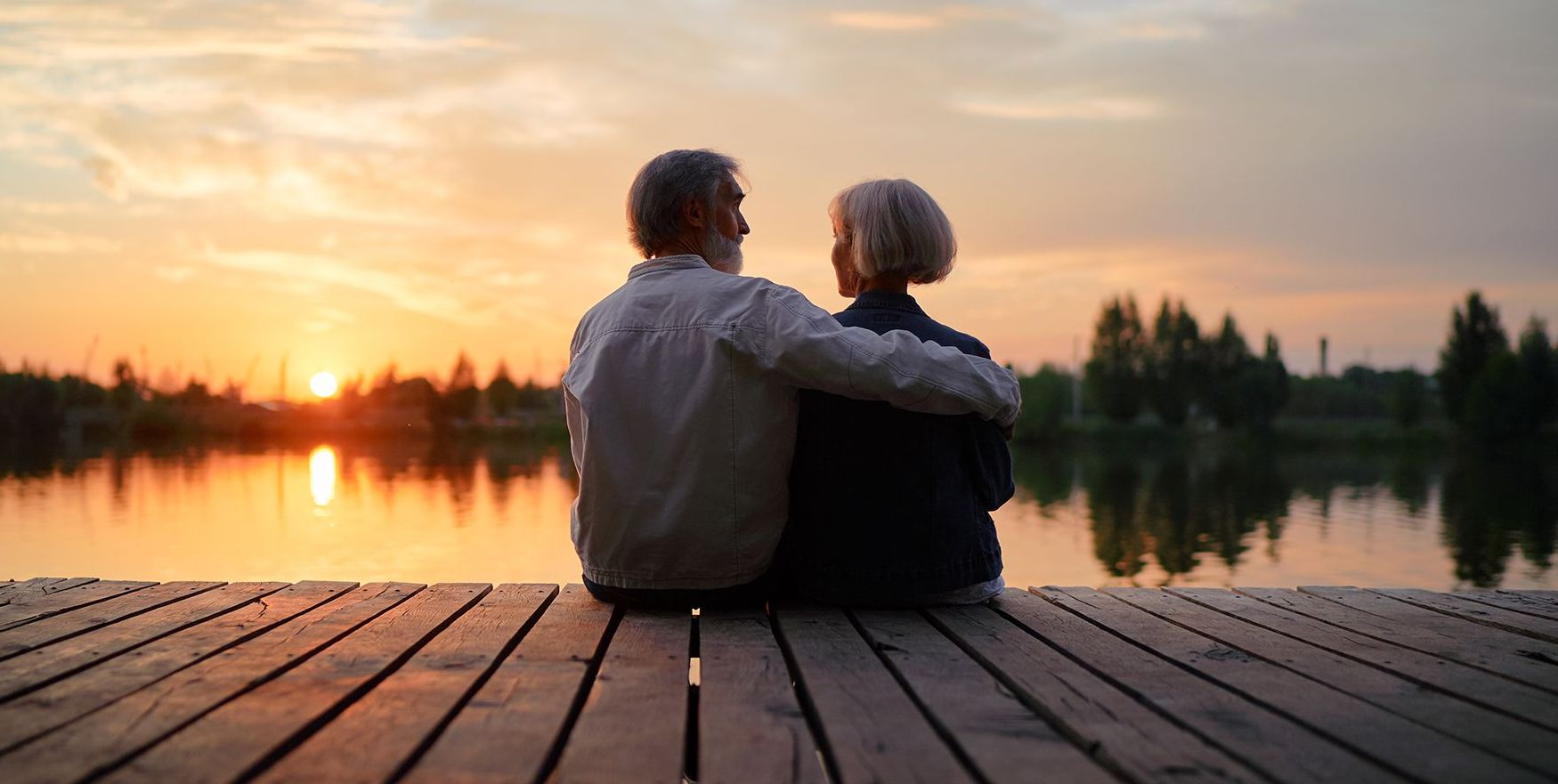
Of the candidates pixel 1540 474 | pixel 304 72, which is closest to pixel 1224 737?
pixel 304 72

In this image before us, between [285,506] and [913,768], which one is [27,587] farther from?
[285,506]

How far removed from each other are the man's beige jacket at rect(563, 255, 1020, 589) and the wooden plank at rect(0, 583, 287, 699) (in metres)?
0.95

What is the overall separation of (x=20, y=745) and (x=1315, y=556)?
21035 millimetres

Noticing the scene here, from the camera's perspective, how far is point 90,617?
2.51 meters

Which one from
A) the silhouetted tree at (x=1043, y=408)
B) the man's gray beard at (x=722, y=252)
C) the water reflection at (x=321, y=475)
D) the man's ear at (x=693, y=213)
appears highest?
the man's ear at (x=693, y=213)

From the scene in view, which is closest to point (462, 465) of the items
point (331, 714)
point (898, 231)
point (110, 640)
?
point (110, 640)

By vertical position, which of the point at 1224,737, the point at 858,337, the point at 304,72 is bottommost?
the point at 1224,737

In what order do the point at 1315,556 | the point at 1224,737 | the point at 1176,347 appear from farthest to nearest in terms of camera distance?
the point at 1176,347 → the point at 1315,556 → the point at 1224,737

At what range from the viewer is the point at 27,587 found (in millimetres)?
2934

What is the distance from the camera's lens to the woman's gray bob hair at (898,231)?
270 cm

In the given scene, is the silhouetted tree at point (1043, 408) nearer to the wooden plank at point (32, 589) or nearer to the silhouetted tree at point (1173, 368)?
the silhouetted tree at point (1173, 368)

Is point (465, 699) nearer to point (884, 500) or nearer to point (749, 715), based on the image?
point (749, 715)

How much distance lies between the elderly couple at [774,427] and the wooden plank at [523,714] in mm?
299

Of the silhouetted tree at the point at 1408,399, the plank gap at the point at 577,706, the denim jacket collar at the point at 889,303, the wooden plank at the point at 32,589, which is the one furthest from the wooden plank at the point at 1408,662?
the silhouetted tree at the point at 1408,399
